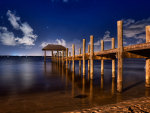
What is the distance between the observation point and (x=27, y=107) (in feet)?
16.5

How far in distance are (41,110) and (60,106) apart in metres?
0.82

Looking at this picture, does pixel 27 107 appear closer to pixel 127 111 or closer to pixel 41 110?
pixel 41 110

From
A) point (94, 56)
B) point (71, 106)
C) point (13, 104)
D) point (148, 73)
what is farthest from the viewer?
point (94, 56)

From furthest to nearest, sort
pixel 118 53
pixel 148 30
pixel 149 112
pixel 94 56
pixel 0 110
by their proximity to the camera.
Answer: pixel 94 56
pixel 148 30
pixel 118 53
pixel 0 110
pixel 149 112

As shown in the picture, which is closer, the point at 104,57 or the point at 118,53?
the point at 118,53

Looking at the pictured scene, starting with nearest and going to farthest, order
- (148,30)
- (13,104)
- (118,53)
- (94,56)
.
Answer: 1. (13,104)
2. (118,53)
3. (148,30)
4. (94,56)

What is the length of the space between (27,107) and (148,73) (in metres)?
7.65

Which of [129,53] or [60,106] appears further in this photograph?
[129,53]

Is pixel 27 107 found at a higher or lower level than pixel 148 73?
lower

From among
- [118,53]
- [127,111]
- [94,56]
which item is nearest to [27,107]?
[127,111]

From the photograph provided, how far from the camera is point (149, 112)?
11.3ft

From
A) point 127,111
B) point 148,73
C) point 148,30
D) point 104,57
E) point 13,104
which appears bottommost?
point 13,104

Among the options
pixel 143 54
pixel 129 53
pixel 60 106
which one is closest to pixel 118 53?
pixel 129 53

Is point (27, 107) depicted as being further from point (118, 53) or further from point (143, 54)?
point (143, 54)
